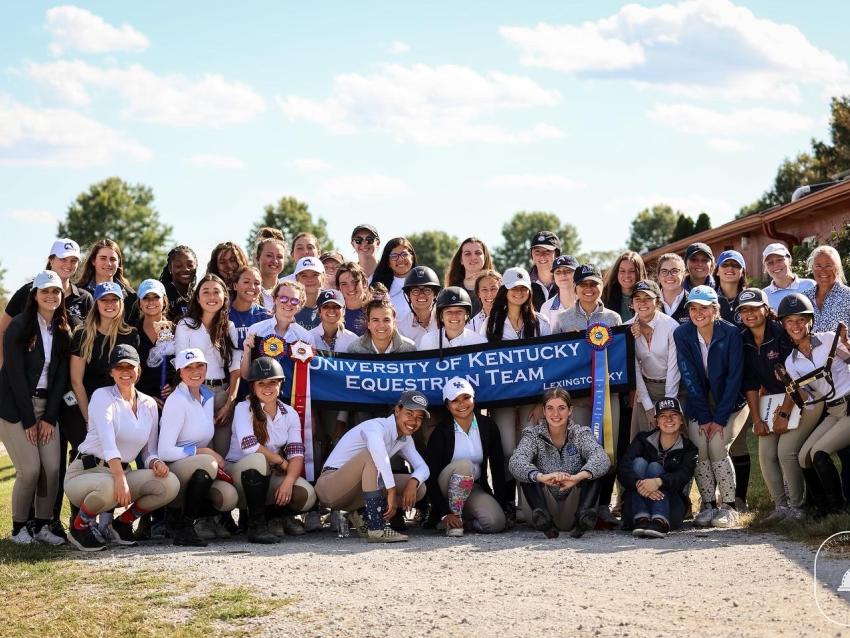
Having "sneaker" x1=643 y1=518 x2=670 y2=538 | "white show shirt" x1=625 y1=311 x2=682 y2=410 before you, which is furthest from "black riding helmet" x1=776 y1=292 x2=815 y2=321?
"sneaker" x1=643 y1=518 x2=670 y2=538

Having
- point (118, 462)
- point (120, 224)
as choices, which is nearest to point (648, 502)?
point (118, 462)

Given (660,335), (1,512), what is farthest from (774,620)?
(1,512)

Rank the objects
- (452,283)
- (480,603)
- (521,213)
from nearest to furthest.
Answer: (480,603) → (452,283) → (521,213)

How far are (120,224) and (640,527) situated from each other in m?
69.6

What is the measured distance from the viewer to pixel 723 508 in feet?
29.1

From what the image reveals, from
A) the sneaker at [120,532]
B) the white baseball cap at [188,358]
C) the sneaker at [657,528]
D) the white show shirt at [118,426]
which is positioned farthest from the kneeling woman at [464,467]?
the sneaker at [120,532]

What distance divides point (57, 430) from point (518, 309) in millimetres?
4256

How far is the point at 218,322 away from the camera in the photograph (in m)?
9.14

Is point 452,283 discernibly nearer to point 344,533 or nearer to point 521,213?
point 344,533

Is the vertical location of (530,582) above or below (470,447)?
below

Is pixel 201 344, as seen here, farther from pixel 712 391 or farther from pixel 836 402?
pixel 836 402

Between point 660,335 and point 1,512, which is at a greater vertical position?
point 660,335

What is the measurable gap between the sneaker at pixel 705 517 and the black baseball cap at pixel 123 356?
16.0ft

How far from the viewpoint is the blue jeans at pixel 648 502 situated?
848 centimetres
